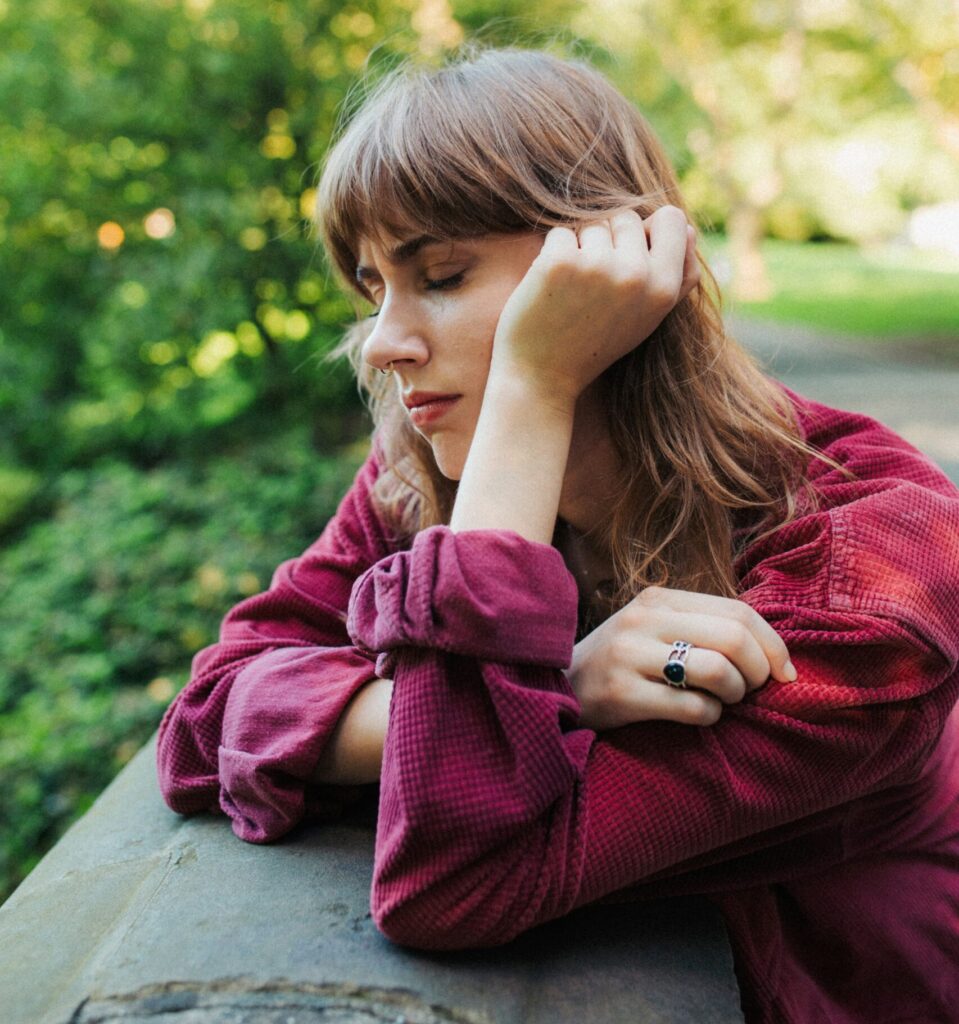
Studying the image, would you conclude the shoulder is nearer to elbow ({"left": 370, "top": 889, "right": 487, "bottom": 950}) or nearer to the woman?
the woman

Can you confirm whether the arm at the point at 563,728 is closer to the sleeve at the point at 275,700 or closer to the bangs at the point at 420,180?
the sleeve at the point at 275,700

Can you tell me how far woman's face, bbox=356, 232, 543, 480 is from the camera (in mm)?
1630

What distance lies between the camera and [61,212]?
23.1 ft

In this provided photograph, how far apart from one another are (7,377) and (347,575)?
6.31 meters

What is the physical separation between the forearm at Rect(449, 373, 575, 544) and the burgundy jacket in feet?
0.24

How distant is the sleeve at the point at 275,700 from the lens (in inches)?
61.6

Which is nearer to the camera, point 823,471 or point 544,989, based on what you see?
point 544,989

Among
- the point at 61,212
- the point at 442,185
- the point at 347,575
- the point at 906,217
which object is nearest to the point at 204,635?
the point at 347,575

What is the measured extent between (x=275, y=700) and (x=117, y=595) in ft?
12.2

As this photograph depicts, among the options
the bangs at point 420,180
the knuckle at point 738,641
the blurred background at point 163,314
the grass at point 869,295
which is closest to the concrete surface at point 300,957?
the knuckle at point 738,641

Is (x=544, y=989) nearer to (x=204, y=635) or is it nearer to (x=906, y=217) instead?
(x=204, y=635)

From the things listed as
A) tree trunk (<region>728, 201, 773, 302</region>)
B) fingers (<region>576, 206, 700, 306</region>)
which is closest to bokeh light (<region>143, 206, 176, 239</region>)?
fingers (<region>576, 206, 700, 306</region>)

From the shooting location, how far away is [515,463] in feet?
4.80

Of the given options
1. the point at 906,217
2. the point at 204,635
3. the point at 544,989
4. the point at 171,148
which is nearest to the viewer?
the point at 544,989
